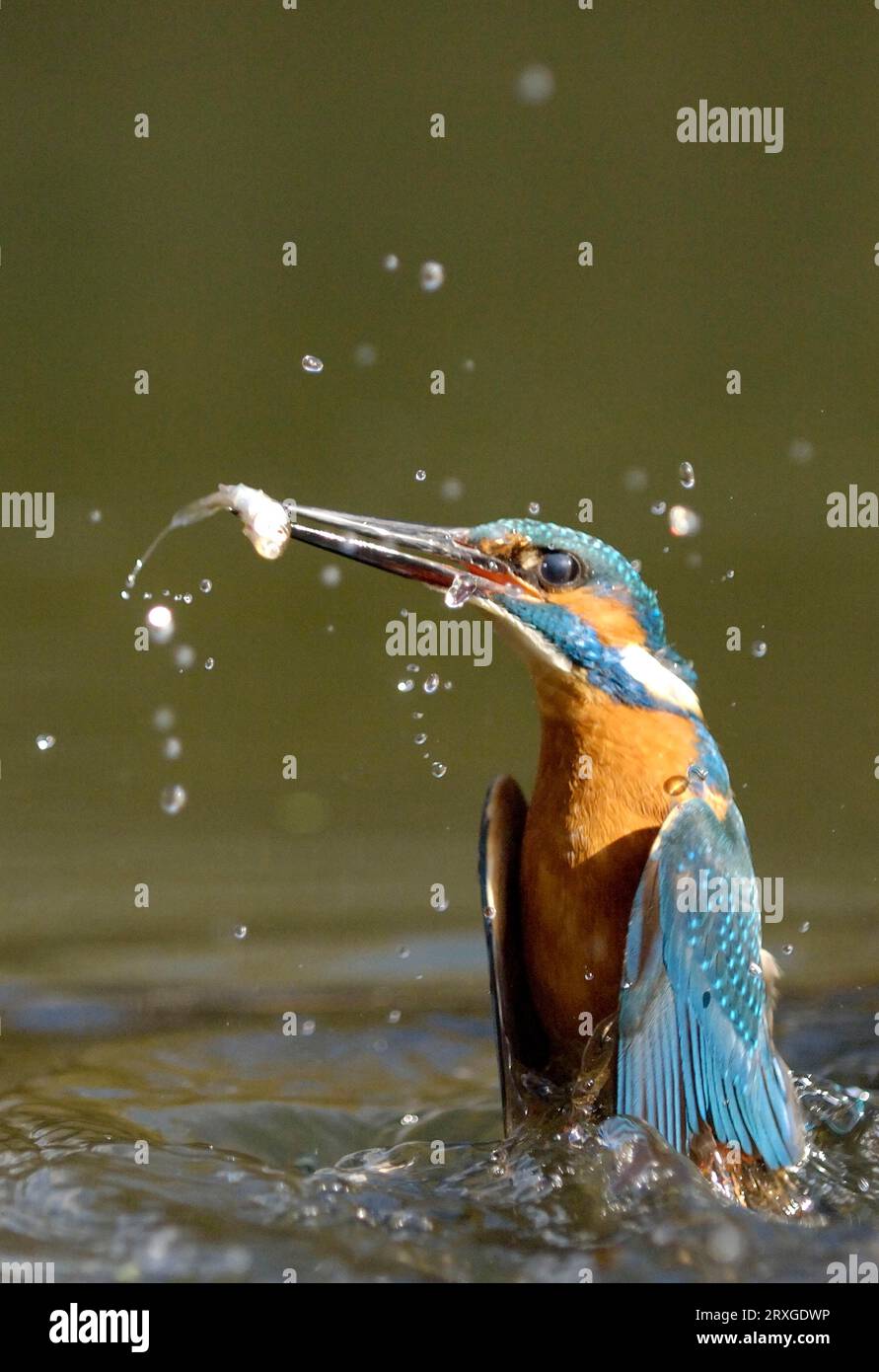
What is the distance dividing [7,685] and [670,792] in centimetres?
325

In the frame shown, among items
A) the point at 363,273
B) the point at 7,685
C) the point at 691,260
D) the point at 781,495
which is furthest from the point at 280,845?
the point at 691,260

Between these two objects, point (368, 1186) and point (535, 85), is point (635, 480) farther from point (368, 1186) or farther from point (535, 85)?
point (368, 1186)

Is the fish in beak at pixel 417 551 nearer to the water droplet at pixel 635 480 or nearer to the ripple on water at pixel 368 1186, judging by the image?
the ripple on water at pixel 368 1186

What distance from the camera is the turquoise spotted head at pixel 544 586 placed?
3.33 m

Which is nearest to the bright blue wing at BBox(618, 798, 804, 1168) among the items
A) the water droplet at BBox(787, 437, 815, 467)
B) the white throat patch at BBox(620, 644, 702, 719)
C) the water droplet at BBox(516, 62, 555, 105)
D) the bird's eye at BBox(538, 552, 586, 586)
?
the white throat patch at BBox(620, 644, 702, 719)

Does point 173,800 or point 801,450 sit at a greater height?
point 801,450

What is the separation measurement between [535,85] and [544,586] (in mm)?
5870

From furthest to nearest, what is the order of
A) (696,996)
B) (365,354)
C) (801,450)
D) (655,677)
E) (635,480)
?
(365,354)
(801,450)
(635,480)
(655,677)
(696,996)

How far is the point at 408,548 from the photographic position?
3.33m

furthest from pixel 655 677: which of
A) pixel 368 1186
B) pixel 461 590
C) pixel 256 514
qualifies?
pixel 368 1186

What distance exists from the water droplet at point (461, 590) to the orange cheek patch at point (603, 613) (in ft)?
0.45

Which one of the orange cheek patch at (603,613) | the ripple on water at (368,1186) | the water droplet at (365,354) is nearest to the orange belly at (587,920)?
the ripple on water at (368,1186)

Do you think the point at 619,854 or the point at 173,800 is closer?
the point at 619,854

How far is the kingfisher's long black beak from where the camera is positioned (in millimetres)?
3258
